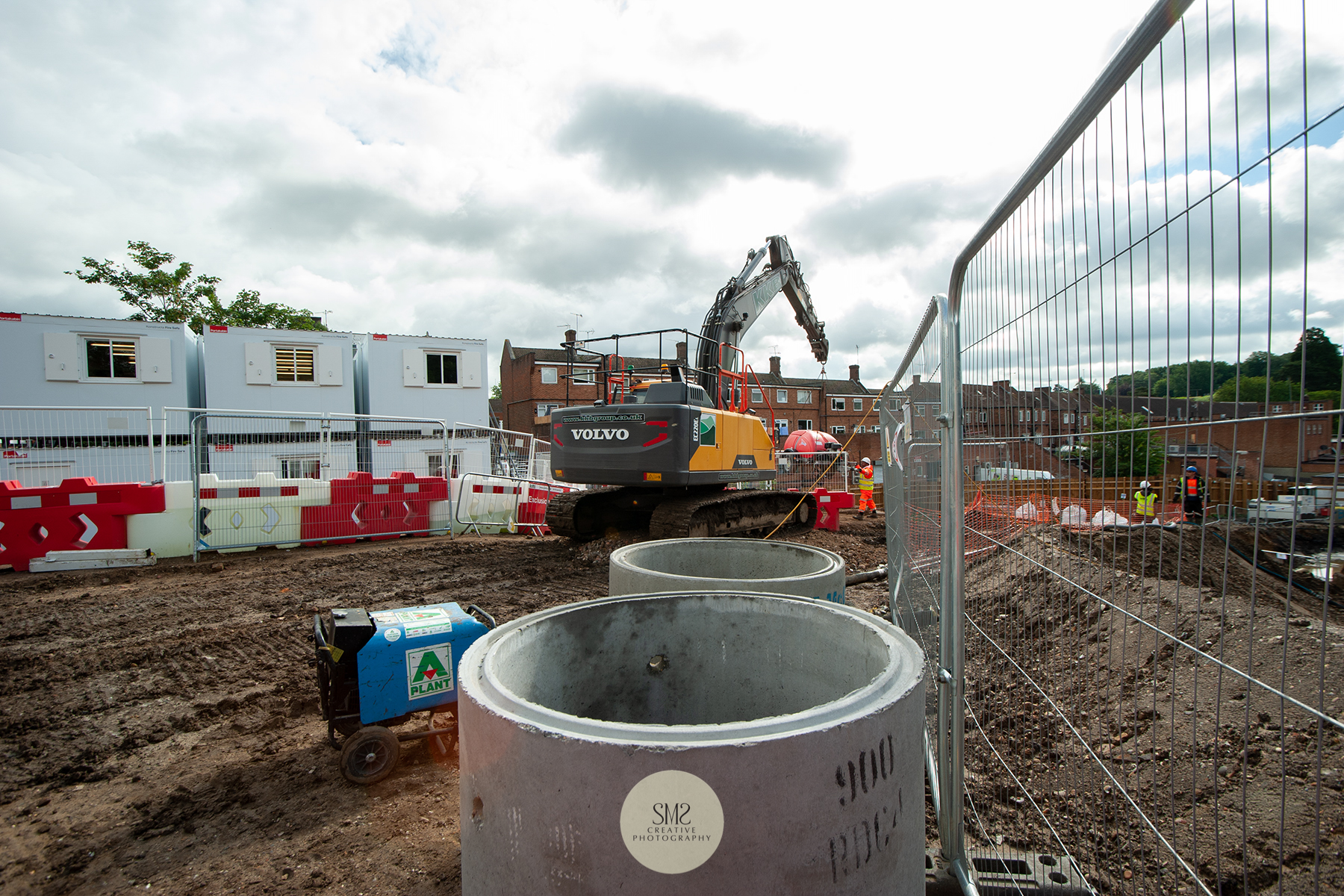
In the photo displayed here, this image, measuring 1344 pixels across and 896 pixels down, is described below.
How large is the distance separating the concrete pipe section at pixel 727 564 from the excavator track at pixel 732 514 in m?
3.23

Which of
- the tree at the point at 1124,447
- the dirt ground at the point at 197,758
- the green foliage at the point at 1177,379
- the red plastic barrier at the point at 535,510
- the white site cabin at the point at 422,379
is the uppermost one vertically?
the white site cabin at the point at 422,379

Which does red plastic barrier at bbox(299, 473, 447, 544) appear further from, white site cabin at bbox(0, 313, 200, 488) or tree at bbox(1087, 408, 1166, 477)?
tree at bbox(1087, 408, 1166, 477)

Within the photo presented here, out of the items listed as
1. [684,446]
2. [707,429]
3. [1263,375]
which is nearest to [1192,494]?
[1263,375]

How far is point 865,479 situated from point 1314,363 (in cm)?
1685

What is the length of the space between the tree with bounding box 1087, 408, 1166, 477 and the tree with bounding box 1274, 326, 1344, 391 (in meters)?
0.38

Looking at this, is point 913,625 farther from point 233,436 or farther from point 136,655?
point 233,436

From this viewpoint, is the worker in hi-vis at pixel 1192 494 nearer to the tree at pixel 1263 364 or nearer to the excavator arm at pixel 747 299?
the tree at pixel 1263 364

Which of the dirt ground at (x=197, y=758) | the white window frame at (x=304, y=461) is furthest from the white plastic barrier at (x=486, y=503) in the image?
the dirt ground at (x=197, y=758)

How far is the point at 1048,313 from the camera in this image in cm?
187

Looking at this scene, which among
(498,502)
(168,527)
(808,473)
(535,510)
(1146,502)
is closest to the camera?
(1146,502)

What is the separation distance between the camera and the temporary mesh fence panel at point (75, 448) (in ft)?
32.8

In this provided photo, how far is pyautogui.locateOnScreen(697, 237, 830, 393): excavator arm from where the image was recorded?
11.1 meters

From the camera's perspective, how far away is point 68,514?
28.7 feet

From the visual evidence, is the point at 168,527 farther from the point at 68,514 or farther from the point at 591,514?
the point at 591,514
